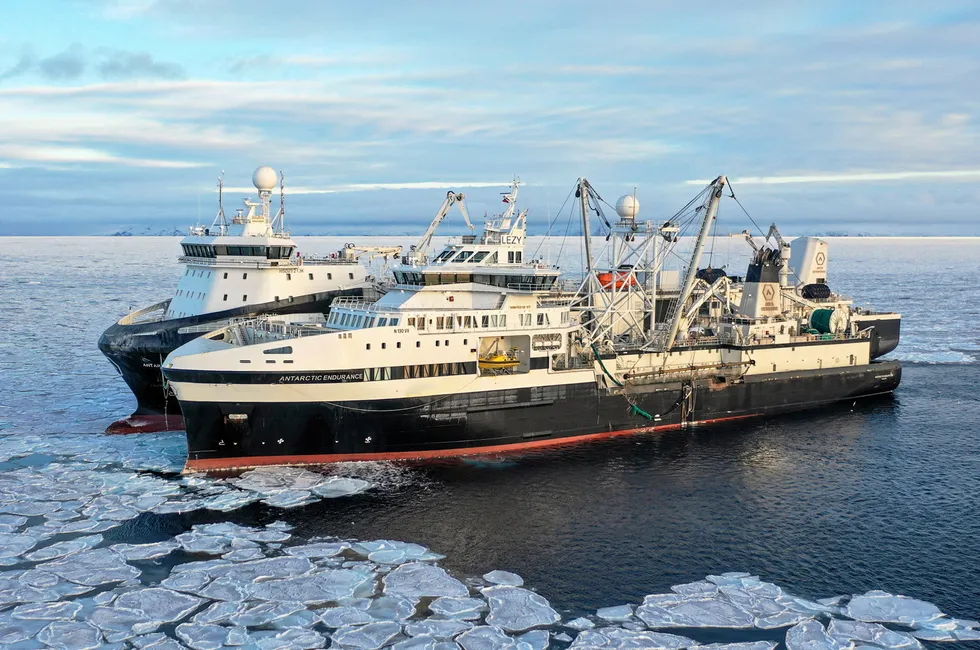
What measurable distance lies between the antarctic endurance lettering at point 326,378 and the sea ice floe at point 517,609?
1248 cm

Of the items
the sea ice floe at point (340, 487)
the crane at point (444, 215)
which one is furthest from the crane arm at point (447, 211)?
the sea ice floe at point (340, 487)

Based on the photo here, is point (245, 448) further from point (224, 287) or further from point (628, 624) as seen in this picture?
point (628, 624)

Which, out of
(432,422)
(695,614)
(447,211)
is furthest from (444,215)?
(695,614)

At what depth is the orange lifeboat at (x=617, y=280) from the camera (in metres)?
41.0

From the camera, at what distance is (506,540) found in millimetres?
25891

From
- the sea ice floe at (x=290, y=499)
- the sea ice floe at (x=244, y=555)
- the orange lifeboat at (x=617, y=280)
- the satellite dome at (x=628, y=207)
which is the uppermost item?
Result: the satellite dome at (x=628, y=207)

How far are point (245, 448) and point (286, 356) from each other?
414 cm

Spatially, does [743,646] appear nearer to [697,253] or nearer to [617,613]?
[617,613]

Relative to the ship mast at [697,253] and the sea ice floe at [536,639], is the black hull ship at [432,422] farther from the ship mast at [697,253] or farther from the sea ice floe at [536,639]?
the sea ice floe at [536,639]

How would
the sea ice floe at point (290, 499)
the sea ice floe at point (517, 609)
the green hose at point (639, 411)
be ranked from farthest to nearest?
the green hose at point (639, 411)
the sea ice floe at point (290, 499)
the sea ice floe at point (517, 609)

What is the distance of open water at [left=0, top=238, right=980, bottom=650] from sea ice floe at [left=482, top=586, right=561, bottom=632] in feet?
0.23

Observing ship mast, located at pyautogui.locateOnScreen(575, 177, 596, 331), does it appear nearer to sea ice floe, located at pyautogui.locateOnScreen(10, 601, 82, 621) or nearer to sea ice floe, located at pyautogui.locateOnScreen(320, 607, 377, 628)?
sea ice floe, located at pyautogui.locateOnScreen(320, 607, 377, 628)

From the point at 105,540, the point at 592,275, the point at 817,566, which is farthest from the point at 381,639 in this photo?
the point at 592,275

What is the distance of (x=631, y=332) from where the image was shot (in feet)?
139
